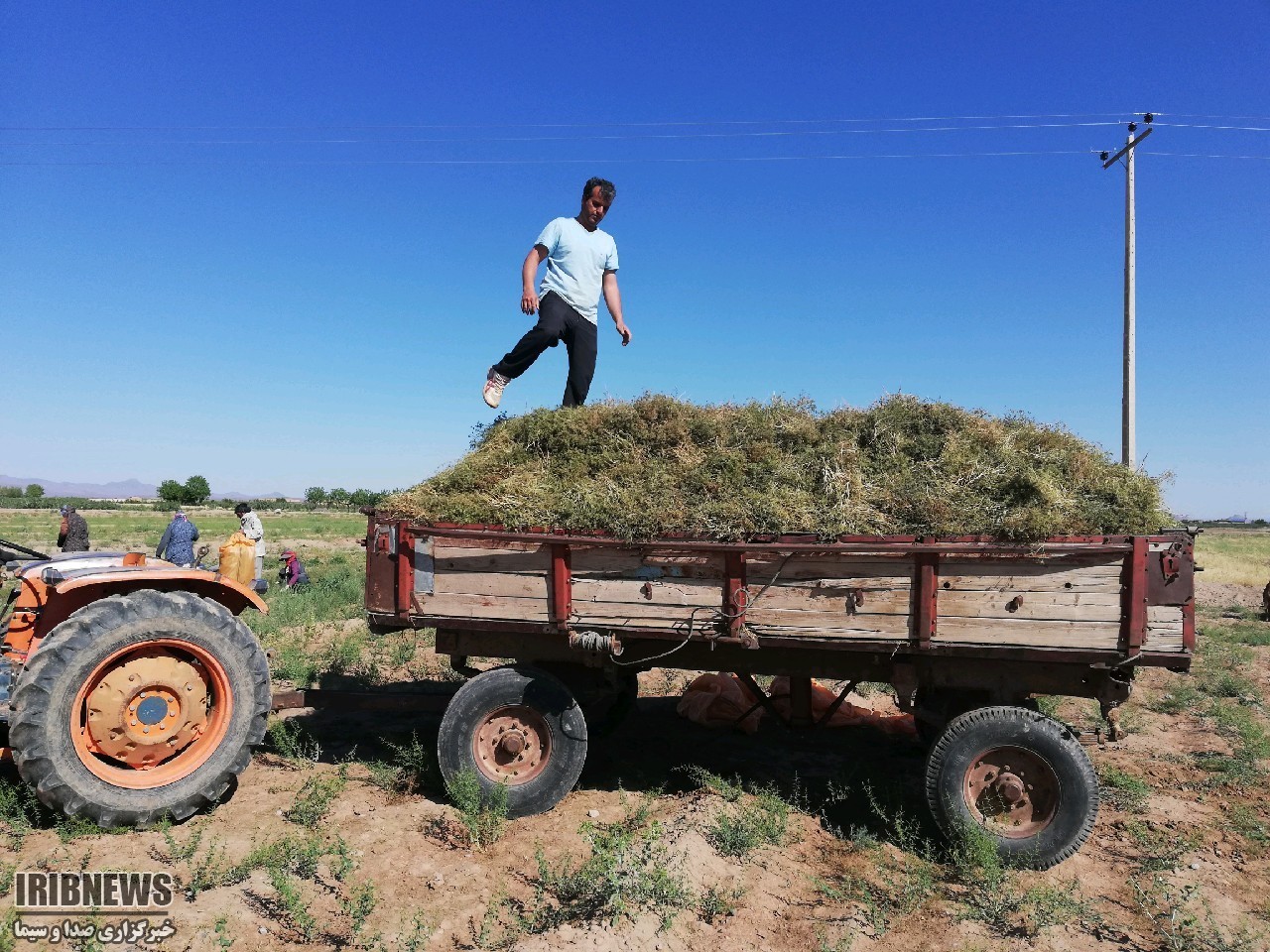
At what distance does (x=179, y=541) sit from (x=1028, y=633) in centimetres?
1092

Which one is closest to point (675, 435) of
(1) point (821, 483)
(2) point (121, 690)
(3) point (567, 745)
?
(1) point (821, 483)

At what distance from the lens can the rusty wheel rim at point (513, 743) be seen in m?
4.64

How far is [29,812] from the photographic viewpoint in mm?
4238

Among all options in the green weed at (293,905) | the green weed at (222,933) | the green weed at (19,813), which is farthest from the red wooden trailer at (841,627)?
the green weed at (19,813)

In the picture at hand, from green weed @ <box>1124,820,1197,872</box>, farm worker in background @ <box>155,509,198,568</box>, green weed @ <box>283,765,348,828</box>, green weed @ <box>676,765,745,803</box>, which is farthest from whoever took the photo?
farm worker in background @ <box>155,509,198,568</box>

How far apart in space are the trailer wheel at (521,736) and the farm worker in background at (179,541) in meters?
7.61

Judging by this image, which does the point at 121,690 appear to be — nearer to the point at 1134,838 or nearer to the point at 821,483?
the point at 821,483

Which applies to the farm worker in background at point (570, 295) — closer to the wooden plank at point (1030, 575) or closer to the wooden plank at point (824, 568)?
the wooden plank at point (824, 568)

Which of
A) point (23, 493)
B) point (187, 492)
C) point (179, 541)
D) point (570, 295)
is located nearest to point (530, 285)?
point (570, 295)

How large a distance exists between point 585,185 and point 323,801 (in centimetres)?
475

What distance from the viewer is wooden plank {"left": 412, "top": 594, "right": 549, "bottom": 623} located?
452 centimetres

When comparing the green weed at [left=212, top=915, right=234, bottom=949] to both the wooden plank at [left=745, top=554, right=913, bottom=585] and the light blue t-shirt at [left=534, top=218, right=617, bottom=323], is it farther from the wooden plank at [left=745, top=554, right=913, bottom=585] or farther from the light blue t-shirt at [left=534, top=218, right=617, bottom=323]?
the light blue t-shirt at [left=534, top=218, right=617, bottom=323]

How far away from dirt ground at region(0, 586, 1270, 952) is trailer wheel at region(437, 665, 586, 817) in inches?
8.8

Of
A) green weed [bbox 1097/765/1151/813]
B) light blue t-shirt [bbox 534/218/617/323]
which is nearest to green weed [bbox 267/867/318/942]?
light blue t-shirt [bbox 534/218/617/323]
